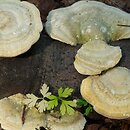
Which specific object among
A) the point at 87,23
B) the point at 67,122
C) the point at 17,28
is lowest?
the point at 67,122

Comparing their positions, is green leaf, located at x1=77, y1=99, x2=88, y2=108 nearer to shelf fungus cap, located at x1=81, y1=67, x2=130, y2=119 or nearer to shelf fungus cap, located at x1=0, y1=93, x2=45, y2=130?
shelf fungus cap, located at x1=81, y1=67, x2=130, y2=119

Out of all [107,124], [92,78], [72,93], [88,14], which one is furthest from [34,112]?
[88,14]

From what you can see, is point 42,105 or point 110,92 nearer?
point 110,92

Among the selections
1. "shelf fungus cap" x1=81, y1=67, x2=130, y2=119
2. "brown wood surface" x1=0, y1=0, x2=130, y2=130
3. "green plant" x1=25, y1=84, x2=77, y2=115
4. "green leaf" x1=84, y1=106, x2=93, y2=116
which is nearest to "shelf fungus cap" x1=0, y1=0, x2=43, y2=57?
"brown wood surface" x1=0, y1=0, x2=130, y2=130

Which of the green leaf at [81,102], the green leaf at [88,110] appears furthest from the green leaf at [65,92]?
the green leaf at [88,110]

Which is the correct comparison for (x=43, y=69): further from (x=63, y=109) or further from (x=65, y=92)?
(x=63, y=109)

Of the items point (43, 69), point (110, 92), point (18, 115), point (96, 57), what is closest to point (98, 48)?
point (96, 57)

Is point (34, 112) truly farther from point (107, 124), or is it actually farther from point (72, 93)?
point (107, 124)

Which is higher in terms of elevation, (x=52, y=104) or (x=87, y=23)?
(x=87, y=23)
